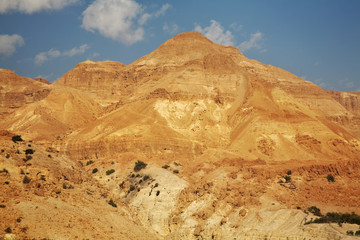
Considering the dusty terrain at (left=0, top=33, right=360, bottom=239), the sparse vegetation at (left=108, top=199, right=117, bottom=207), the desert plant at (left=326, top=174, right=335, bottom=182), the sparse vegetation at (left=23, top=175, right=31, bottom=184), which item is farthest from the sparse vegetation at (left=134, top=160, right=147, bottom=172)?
the desert plant at (left=326, top=174, right=335, bottom=182)

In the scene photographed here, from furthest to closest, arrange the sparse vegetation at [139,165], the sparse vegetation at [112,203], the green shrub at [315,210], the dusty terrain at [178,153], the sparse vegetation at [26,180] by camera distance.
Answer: the sparse vegetation at [139,165], the sparse vegetation at [112,203], the green shrub at [315,210], the dusty terrain at [178,153], the sparse vegetation at [26,180]

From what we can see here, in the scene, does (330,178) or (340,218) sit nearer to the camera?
(340,218)

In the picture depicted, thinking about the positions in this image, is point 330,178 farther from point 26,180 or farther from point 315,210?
point 26,180

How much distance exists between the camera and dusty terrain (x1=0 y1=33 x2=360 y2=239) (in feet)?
117

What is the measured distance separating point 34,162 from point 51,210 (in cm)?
891

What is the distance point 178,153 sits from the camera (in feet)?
220

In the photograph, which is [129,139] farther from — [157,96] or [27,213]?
[27,213]

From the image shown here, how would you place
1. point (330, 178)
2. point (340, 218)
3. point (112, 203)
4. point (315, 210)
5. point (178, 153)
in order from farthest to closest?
point (178, 153), point (330, 178), point (112, 203), point (315, 210), point (340, 218)

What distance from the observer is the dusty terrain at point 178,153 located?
117 ft

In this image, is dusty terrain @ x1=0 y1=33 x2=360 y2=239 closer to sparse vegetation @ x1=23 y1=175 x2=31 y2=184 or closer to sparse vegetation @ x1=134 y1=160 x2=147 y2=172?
sparse vegetation @ x1=23 y1=175 x2=31 y2=184

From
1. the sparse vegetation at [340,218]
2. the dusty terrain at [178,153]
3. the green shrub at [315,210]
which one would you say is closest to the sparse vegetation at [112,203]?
the dusty terrain at [178,153]

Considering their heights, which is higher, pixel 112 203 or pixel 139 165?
pixel 139 165

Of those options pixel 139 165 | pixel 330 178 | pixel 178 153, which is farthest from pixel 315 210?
pixel 178 153

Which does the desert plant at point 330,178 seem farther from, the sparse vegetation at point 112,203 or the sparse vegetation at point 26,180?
the sparse vegetation at point 26,180
